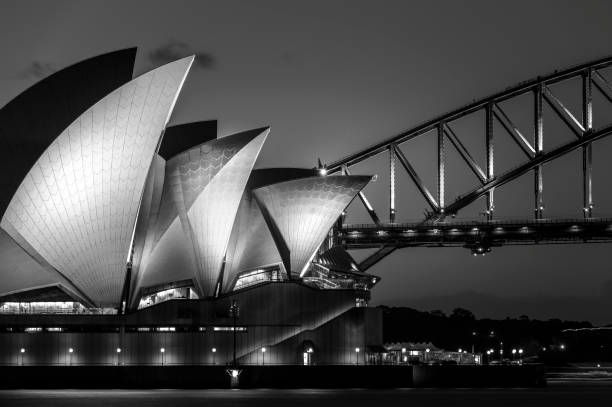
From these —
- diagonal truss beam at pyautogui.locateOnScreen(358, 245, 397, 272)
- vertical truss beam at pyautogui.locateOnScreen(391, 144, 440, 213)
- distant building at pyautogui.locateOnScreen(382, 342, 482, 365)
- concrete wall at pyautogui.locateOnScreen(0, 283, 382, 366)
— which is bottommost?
distant building at pyautogui.locateOnScreen(382, 342, 482, 365)

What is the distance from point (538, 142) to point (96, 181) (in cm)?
6860

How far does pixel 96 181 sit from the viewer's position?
59344mm

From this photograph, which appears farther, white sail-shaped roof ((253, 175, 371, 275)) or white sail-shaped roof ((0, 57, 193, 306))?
white sail-shaped roof ((253, 175, 371, 275))

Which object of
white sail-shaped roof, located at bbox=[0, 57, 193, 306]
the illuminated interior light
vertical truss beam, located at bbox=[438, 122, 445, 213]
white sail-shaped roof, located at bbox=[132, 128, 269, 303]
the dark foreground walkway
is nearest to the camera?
the dark foreground walkway

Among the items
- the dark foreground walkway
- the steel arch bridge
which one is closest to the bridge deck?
the steel arch bridge

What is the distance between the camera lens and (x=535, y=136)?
115625 millimetres

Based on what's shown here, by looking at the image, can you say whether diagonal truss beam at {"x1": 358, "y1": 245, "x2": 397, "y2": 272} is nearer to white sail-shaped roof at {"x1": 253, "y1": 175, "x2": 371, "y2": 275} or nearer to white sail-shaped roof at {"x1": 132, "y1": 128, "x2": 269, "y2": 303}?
white sail-shaped roof at {"x1": 253, "y1": 175, "x2": 371, "y2": 275}

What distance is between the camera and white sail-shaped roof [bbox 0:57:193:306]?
56594 millimetres

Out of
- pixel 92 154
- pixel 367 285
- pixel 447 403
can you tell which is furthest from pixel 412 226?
pixel 447 403

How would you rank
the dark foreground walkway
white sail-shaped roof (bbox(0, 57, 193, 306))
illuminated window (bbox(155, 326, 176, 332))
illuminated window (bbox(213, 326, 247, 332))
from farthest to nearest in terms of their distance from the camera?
illuminated window (bbox(213, 326, 247, 332)), illuminated window (bbox(155, 326, 176, 332)), white sail-shaped roof (bbox(0, 57, 193, 306)), the dark foreground walkway

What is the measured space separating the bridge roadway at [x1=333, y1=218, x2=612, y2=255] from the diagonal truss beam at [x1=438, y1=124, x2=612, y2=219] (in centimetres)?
349

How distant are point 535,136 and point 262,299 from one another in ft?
182

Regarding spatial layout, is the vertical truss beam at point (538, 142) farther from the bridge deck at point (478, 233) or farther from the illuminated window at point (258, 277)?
the illuminated window at point (258, 277)

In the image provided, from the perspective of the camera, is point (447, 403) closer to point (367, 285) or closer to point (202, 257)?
point (202, 257)
